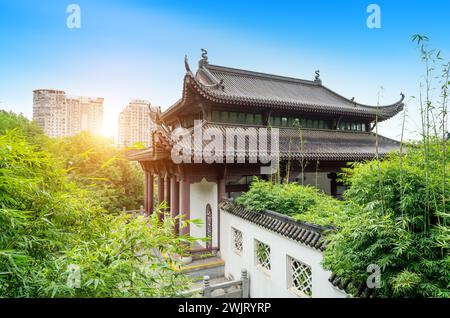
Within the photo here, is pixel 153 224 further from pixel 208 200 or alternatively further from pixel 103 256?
pixel 208 200

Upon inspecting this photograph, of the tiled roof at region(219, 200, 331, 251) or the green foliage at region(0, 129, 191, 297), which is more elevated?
the green foliage at region(0, 129, 191, 297)

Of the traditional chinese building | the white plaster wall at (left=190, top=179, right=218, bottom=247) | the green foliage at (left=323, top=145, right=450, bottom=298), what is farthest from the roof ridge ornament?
the green foliage at (left=323, top=145, right=450, bottom=298)

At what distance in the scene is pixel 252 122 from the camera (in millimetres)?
8594

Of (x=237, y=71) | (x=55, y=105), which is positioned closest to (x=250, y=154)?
(x=237, y=71)

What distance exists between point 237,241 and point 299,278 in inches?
95.0

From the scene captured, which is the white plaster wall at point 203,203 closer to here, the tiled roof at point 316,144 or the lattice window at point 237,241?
the lattice window at point 237,241

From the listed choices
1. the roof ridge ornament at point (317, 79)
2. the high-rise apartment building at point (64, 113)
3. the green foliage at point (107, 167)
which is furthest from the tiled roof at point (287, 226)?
the high-rise apartment building at point (64, 113)

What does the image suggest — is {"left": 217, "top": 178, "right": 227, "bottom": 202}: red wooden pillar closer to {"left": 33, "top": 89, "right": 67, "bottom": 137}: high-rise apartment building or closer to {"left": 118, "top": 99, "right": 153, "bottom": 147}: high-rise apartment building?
{"left": 33, "top": 89, "right": 67, "bottom": 137}: high-rise apartment building

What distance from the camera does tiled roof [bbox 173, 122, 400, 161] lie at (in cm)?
713

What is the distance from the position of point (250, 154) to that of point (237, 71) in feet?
20.1

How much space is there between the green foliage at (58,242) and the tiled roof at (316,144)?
11.9ft

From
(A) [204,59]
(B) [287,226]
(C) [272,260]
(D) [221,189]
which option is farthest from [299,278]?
(A) [204,59]

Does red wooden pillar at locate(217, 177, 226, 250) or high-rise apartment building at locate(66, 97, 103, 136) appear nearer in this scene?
red wooden pillar at locate(217, 177, 226, 250)
